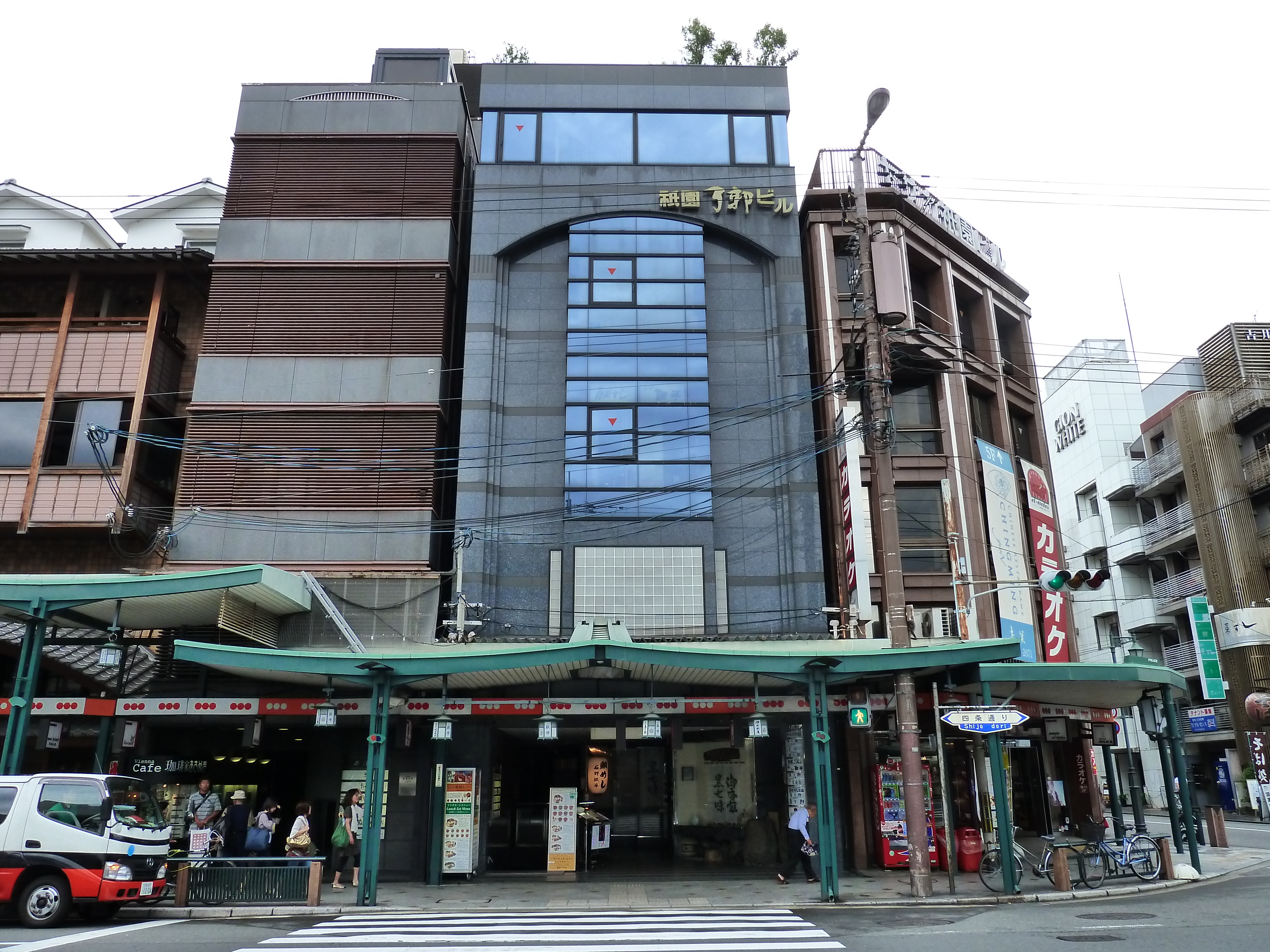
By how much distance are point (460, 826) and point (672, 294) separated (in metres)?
16.5

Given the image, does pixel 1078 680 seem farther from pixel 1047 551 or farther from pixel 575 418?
pixel 575 418

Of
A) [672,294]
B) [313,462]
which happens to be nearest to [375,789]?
[313,462]

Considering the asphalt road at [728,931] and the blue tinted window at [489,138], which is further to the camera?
the blue tinted window at [489,138]

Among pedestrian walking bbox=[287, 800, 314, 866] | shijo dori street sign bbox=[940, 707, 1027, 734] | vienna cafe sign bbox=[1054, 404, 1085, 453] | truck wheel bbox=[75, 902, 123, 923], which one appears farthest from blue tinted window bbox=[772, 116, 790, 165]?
vienna cafe sign bbox=[1054, 404, 1085, 453]

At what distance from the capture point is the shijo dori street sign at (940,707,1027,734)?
688 inches

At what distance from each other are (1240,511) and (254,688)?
44.6 meters

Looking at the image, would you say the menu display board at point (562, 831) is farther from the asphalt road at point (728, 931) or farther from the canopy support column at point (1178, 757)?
the canopy support column at point (1178, 757)

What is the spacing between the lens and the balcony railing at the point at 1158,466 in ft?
165

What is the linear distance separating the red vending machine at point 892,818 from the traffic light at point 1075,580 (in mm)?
6323

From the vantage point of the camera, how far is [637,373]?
2820 cm

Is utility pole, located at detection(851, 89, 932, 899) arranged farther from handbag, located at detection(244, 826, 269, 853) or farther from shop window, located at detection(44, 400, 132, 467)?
shop window, located at detection(44, 400, 132, 467)

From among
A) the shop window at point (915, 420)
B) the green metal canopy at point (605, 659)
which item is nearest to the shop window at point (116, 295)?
the green metal canopy at point (605, 659)

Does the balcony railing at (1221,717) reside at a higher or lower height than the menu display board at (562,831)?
higher

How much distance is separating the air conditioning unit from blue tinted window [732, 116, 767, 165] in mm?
15036
